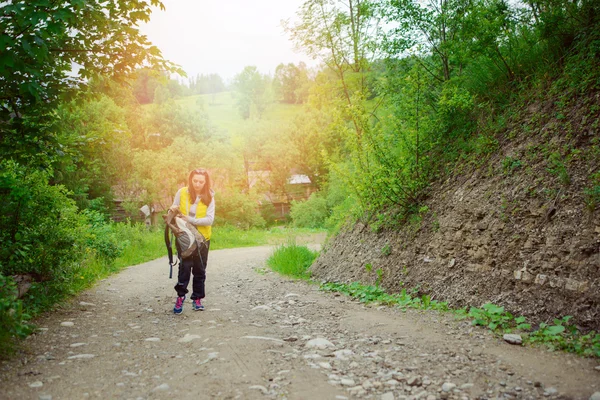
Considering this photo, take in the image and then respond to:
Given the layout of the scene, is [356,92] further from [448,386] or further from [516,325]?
[448,386]

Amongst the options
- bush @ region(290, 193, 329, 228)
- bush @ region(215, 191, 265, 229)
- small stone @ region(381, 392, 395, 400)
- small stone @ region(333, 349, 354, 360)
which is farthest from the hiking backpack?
bush @ region(290, 193, 329, 228)

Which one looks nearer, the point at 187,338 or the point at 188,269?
the point at 187,338

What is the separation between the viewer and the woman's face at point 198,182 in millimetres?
5676

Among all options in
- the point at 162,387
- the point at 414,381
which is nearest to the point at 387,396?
the point at 414,381

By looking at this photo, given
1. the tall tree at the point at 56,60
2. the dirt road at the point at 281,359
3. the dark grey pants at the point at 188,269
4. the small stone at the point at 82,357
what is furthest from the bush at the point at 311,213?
the small stone at the point at 82,357

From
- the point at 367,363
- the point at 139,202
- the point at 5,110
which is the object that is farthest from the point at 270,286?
the point at 139,202

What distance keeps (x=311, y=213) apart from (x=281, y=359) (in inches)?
1126

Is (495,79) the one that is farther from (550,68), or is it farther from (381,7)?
(381,7)

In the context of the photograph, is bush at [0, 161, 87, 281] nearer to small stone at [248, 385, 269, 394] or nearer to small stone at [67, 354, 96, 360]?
small stone at [67, 354, 96, 360]

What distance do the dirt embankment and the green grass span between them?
2.82 m

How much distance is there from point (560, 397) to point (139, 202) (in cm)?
2694

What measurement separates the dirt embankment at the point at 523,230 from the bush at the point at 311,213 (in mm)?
24469

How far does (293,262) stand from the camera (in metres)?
9.79

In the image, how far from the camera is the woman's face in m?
5.68
